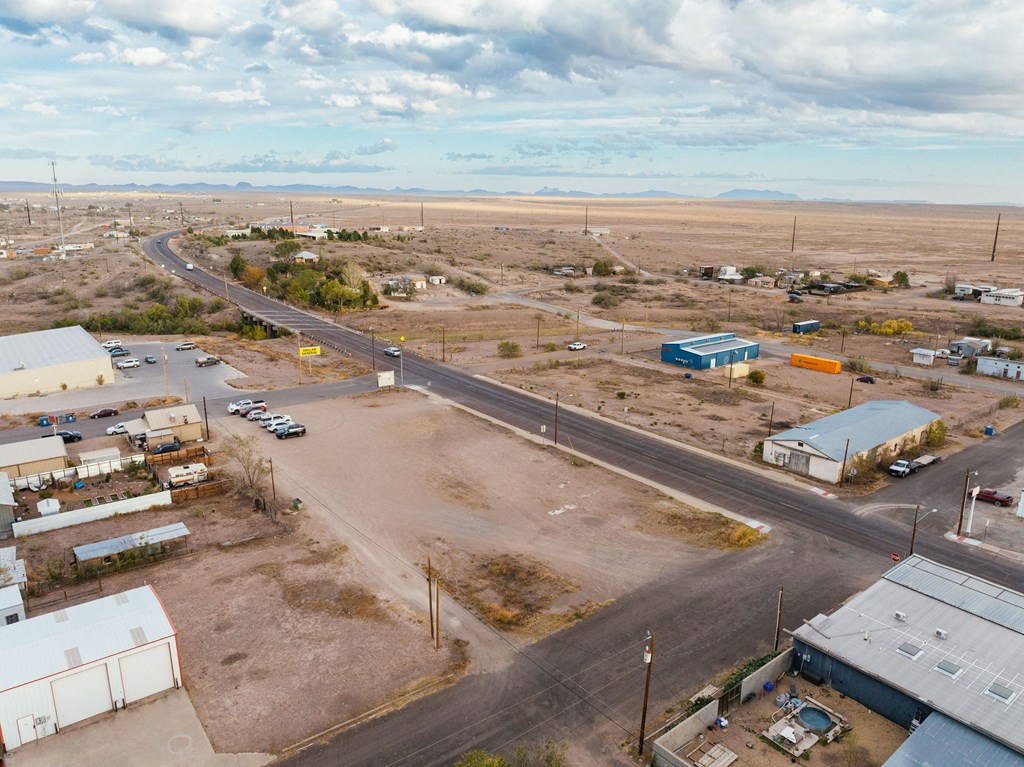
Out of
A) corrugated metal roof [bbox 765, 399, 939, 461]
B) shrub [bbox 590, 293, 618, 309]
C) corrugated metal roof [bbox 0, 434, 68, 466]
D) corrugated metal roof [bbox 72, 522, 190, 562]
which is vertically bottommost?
corrugated metal roof [bbox 72, 522, 190, 562]

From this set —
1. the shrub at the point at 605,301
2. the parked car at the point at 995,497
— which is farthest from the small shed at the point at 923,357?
the shrub at the point at 605,301

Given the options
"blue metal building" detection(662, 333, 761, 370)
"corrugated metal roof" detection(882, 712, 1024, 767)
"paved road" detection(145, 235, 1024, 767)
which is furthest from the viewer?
"blue metal building" detection(662, 333, 761, 370)

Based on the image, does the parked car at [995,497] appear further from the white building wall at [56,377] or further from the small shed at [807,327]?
the white building wall at [56,377]

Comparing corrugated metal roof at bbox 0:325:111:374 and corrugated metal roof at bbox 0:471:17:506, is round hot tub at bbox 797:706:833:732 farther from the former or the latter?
corrugated metal roof at bbox 0:325:111:374

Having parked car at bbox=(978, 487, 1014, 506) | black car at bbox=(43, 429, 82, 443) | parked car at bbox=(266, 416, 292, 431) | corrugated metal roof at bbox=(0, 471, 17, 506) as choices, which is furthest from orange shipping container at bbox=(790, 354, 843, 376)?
corrugated metal roof at bbox=(0, 471, 17, 506)

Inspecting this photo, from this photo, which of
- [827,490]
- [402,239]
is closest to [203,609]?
[827,490]

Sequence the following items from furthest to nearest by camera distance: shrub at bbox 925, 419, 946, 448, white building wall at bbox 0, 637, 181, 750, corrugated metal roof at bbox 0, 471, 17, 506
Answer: shrub at bbox 925, 419, 946, 448, corrugated metal roof at bbox 0, 471, 17, 506, white building wall at bbox 0, 637, 181, 750

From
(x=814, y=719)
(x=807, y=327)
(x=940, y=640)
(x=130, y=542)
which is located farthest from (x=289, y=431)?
(x=807, y=327)

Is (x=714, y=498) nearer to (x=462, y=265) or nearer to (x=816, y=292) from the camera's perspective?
(x=816, y=292)
